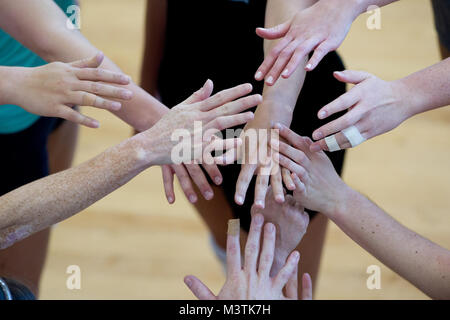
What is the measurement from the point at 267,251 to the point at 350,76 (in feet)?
0.92

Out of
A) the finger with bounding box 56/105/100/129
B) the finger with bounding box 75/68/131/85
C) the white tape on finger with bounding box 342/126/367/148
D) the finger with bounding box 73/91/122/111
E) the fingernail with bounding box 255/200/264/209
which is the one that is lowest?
the fingernail with bounding box 255/200/264/209

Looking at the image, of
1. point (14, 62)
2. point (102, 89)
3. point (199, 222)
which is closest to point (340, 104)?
point (102, 89)

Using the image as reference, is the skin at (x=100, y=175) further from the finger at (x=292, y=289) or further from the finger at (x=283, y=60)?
the finger at (x=292, y=289)

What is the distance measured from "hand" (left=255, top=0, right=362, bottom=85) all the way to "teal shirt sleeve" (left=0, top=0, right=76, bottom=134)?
40cm

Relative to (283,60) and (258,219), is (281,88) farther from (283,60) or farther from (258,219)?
(258,219)

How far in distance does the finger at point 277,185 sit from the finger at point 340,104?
0.11 m

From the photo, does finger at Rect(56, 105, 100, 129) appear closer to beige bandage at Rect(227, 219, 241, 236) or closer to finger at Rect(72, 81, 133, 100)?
finger at Rect(72, 81, 133, 100)

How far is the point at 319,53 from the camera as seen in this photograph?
834 millimetres

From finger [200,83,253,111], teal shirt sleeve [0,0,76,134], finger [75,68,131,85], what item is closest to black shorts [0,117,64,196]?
teal shirt sleeve [0,0,76,134]

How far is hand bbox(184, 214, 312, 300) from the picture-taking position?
72cm

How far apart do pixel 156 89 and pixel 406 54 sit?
1003 mm

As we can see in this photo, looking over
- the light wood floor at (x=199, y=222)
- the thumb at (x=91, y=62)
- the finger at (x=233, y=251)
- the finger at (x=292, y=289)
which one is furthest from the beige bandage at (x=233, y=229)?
the light wood floor at (x=199, y=222)

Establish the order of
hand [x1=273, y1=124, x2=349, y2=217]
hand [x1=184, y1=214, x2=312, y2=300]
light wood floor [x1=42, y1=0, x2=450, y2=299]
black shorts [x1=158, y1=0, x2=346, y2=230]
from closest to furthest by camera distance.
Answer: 1. hand [x1=184, y1=214, x2=312, y2=300]
2. hand [x1=273, y1=124, x2=349, y2=217]
3. black shorts [x1=158, y1=0, x2=346, y2=230]
4. light wood floor [x1=42, y1=0, x2=450, y2=299]

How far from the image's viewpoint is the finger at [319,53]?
2.69ft
